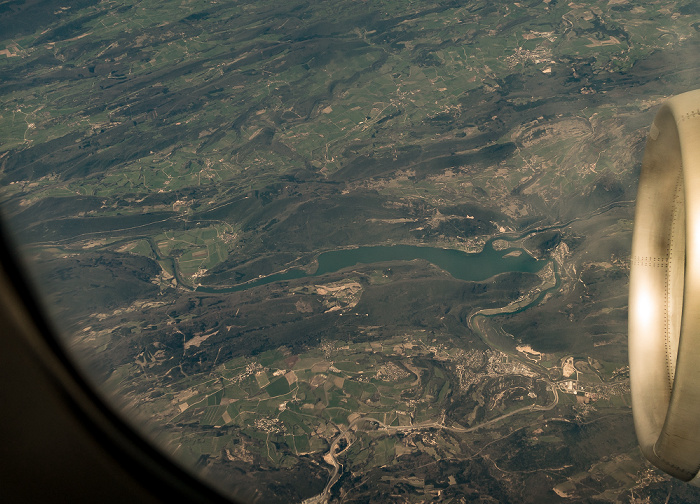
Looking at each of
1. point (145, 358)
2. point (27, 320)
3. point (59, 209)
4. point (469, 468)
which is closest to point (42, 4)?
point (59, 209)

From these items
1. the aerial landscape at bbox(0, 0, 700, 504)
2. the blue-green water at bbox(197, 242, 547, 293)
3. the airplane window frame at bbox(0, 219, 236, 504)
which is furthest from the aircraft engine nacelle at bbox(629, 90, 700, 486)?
the blue-green water at bbox(197, 242, 547, 293)

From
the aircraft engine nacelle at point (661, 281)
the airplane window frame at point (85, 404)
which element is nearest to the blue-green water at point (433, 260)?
the aircraft engine nacelle at point (661, 281)

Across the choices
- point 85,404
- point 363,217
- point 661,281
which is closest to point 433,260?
point 363,217

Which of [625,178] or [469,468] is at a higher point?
[625,178]

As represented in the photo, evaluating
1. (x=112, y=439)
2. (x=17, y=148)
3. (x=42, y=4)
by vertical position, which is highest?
(x=42, y=4)

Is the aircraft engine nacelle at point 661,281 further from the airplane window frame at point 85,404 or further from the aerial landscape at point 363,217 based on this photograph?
the aerial landscape at point 363,217

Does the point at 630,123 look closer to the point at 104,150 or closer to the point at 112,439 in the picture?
the point at 104,150

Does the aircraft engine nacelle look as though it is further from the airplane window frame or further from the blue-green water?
the blue-green water
